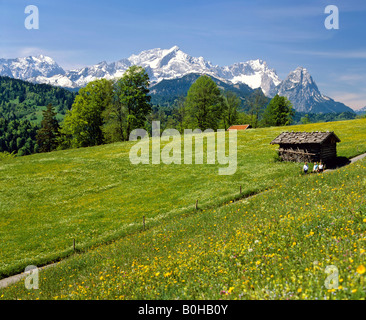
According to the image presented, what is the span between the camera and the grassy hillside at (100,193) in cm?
2353

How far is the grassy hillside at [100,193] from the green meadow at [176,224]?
0.51 ft

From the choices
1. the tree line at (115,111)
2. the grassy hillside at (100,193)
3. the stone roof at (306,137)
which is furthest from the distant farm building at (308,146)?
the tree line at (115,111)

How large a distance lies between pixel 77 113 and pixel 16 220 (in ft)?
148

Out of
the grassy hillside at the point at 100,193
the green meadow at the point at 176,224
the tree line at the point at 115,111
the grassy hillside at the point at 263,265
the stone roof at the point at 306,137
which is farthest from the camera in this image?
the tree line at the point at 115,111

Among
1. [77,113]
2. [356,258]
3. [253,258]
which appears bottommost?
[253,258]

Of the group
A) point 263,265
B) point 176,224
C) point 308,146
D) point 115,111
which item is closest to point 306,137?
point 308,146

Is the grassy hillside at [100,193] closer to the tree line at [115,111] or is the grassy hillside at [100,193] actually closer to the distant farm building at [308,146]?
the distant farm building at [308,146]

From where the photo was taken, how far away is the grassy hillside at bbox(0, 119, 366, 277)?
77.2 ft

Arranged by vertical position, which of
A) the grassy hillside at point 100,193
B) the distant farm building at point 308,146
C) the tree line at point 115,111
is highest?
the tree line at point 115,111

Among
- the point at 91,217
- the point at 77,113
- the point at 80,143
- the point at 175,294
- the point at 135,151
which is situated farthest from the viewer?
the point at 80,143

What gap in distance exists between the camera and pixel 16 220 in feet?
96.4

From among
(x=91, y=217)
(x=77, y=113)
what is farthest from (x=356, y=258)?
(x=77, y=113)
